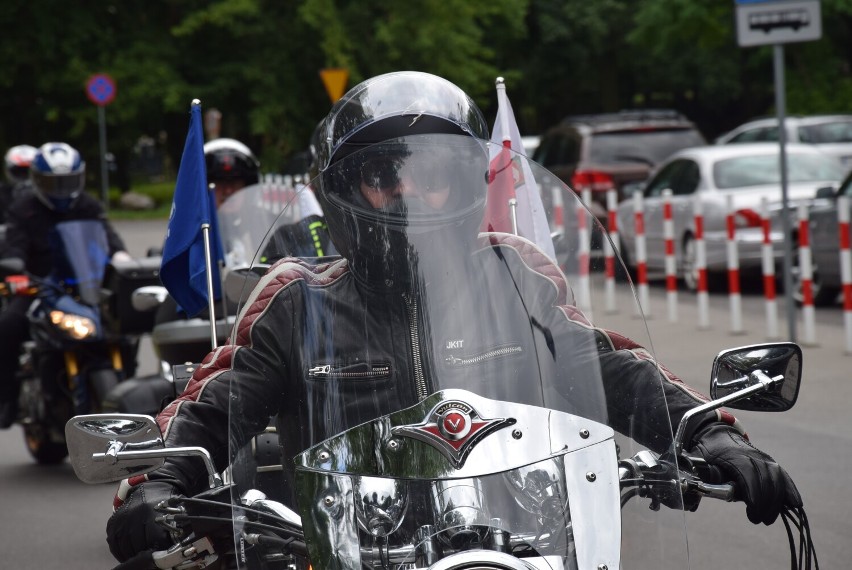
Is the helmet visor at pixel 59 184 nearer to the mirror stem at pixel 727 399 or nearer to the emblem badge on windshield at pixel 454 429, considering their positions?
the mirror stem at pixel 727 399

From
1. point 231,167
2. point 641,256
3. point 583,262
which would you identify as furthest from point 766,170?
point 583,262

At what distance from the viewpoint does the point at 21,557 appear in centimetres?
670

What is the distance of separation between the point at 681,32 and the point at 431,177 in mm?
32835

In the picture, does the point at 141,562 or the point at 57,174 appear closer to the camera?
the point at 141,562


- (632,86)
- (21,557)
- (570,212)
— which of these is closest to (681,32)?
(632,86)

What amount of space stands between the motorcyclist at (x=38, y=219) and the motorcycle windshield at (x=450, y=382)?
→ 588 cm

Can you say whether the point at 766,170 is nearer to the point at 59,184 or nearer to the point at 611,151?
the point at 611,151

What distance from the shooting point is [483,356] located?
274cm

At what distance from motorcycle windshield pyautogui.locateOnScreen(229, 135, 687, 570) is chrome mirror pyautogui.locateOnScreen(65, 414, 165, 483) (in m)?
0.16

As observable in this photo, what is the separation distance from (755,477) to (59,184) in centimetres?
662

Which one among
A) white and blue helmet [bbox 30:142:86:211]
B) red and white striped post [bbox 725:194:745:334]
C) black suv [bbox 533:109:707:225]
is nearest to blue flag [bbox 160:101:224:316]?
white and blue helmet [bbox 30:142:86:211]

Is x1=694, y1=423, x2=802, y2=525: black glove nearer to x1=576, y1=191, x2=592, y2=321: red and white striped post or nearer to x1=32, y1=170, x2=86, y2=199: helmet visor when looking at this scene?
x1=576, y1=191, x2=592, y2=321: red and white striped post

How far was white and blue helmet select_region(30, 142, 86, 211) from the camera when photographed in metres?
8.81

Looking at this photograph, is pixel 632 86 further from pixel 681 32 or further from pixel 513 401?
pixel 513 401
